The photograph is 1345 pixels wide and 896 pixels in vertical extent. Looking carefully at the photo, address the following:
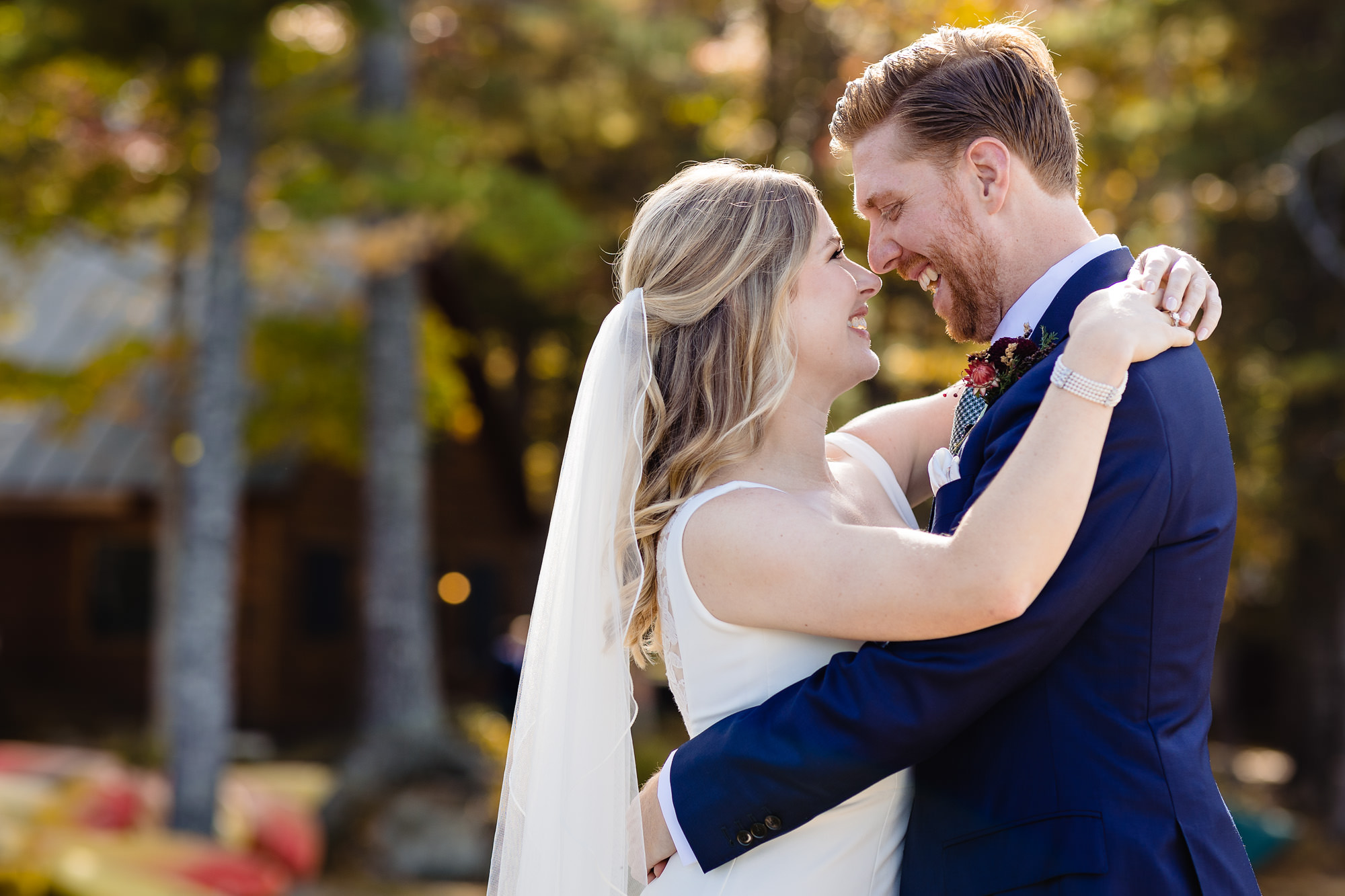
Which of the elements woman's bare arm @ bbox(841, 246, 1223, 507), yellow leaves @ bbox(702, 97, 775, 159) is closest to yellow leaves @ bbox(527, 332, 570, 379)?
yellow leaves @ bbox(702, 97, 775, 159)

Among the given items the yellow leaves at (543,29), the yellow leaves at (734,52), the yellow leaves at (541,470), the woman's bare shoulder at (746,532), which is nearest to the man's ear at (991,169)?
the woman's bare shoulder at (746,532)

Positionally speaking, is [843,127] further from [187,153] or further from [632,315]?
[187,153]

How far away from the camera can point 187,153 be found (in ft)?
38.3

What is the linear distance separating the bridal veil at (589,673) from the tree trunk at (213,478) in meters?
8.02

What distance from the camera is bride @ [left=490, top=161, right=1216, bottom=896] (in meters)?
2.56

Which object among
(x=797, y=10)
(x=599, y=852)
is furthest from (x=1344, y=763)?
(x=599, y=852)

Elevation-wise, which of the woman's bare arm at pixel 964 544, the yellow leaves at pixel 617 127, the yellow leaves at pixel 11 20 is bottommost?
the woman's bare arm at pixel 964 544

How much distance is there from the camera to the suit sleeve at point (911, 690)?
6.88 ft

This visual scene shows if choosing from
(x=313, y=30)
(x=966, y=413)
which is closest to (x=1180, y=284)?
(x=966, y=413)

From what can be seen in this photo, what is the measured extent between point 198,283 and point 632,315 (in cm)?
1169

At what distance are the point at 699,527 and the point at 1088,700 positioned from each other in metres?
0.81

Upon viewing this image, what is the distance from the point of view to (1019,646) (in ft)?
6.97

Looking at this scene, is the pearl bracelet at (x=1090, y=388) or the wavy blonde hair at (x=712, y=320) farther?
the wavy blonde hair at (x=712, y=320)

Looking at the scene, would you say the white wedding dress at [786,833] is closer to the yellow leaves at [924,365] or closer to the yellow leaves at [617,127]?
the yellow leaves at [924,365]
